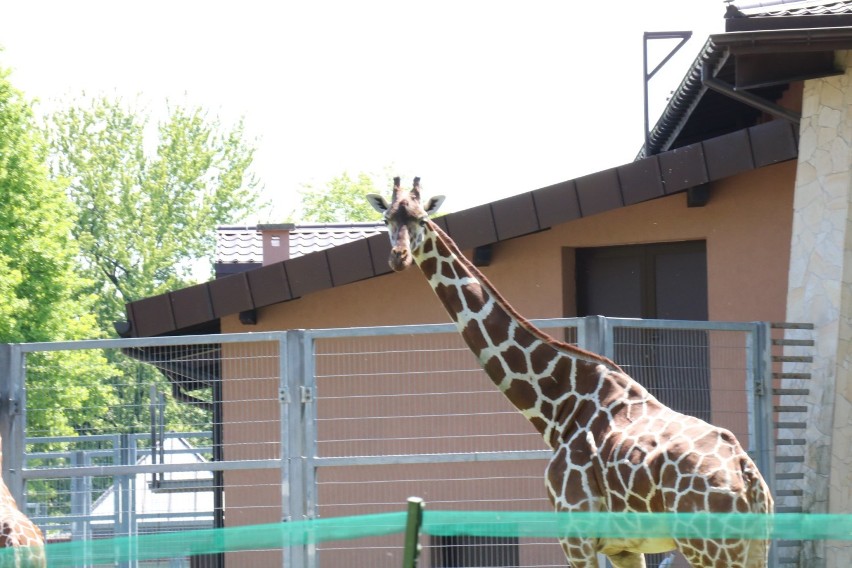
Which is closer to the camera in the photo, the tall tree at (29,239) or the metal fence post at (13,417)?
the metal fence post at (13,417)

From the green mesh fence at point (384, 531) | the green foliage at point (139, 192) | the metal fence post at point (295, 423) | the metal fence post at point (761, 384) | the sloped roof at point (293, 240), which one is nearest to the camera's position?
the green mesh fence at point (384, 531)

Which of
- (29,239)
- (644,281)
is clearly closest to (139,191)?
(29,239)

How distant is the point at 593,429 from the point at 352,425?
160 inches

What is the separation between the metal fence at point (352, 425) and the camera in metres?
8.73

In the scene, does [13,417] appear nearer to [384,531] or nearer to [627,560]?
[627,560]

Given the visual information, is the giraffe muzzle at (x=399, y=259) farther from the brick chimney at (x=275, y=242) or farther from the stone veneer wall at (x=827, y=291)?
the brick chimney at (x=275, y=242)

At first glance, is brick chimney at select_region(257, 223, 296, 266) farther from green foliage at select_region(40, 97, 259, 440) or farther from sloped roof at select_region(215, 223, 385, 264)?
green foliage at select_region(40, 97, 259, 440)

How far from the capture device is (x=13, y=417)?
9102 millimetres

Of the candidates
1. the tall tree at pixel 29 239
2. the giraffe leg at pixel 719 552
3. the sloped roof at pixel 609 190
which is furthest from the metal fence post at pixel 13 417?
the tall tree at pixel 29 239

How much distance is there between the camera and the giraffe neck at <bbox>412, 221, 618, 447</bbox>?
7840mm

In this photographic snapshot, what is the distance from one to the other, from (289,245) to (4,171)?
37.9 feet

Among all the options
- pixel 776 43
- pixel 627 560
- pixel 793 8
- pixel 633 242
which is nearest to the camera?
pixel 627 560

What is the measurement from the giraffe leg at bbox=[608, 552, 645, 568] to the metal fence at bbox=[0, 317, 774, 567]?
1.15 metres

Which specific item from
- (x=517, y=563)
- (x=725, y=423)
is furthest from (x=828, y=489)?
(x=517, y=563)
